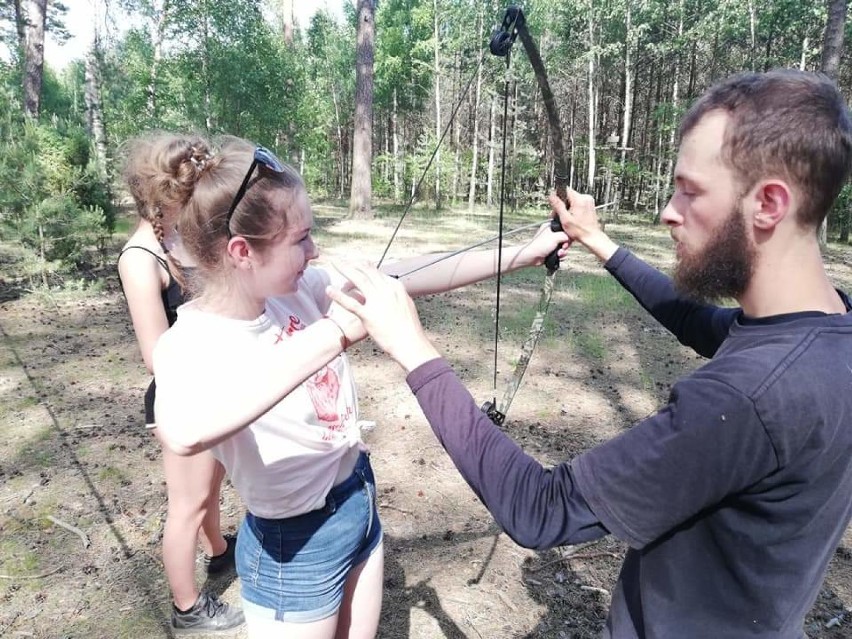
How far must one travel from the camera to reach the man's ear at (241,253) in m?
1.46

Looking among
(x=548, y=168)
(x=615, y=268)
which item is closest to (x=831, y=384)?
(x=615, y=268)

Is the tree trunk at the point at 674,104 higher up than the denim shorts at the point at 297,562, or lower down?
higher up

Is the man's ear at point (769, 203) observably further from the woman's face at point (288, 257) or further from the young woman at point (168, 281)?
the young woman at point (168, 281)

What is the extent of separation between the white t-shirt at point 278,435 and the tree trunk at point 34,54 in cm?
1213

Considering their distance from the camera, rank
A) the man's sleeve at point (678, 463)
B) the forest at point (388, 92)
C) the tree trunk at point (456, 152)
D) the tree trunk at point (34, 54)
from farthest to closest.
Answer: the tree trunk at point (456, 152) → the tree trunk at point (34, 54) → the forest at point (388, 92) → the man's sleeve at point (678, 463)

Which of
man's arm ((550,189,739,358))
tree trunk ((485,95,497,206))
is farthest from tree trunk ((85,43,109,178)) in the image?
tree trunk ((485,95,497,206))

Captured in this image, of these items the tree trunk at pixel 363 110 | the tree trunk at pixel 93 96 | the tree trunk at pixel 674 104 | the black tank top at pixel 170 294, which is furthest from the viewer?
the tree trunk at pixel 674 104

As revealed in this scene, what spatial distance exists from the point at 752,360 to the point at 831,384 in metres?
0.14

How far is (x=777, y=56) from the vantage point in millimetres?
21141

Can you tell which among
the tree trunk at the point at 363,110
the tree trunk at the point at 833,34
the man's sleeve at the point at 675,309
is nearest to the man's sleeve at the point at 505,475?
the man's sleeve at the point at 675,309

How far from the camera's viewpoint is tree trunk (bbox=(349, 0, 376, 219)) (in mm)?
→ 15977

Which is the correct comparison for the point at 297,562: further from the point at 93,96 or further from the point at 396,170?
the point at 396,170

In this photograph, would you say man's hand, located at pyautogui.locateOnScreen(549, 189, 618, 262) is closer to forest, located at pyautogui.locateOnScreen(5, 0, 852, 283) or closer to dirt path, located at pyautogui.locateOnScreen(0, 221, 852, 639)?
forest, located at pyautogui.locateOnScreen(5, 0, 852, 283)

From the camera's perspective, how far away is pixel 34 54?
35.1 ft
